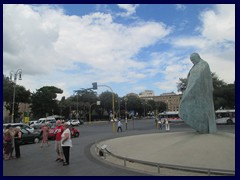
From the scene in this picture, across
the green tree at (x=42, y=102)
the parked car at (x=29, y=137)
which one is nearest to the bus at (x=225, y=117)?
the parked car at (x=29, y=137)

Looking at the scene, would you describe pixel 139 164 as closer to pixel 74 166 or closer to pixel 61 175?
pixel 74 166

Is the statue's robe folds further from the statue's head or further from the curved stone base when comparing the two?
the curved stone base

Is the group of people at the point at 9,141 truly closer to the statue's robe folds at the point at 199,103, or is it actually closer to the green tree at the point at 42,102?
the statue's robe folds at the point at 199,103

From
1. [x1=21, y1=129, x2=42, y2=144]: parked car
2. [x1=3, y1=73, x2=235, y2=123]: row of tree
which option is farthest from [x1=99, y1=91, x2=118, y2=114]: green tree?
[x1=21, y1=129, x2=42, y2=144]: parked car

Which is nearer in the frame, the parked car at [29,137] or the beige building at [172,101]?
the parked car at [29,137]

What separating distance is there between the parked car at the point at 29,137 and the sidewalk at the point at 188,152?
994 cm

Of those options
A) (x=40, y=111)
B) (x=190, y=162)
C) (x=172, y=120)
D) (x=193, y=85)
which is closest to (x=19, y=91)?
(x=40, y=111)

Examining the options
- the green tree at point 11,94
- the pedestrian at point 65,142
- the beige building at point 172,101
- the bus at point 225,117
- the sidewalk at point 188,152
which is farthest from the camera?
the beige building at point 172,101

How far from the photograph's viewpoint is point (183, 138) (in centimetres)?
1436

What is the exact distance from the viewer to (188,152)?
39.3 ft

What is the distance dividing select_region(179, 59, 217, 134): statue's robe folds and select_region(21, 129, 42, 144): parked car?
1206cm

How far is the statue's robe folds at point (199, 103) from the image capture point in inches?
598

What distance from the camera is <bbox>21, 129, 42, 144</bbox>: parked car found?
22094 mm

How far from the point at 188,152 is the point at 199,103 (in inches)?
170
